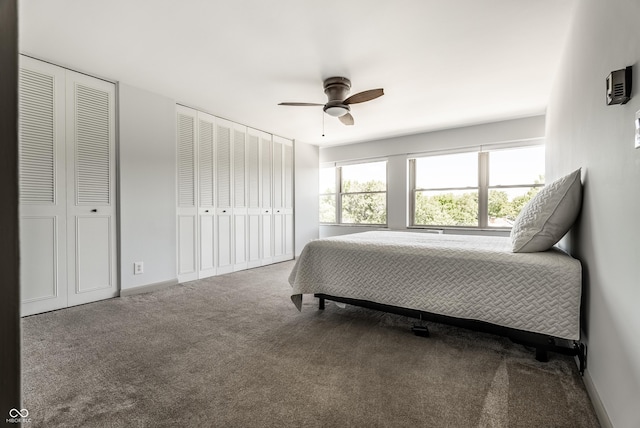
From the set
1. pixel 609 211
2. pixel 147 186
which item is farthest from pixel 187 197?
pixel 609 211

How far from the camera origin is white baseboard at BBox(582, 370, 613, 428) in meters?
1.25

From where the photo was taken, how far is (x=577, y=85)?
80.2 inches

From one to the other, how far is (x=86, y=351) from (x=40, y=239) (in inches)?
56.4

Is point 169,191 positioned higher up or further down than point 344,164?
further down

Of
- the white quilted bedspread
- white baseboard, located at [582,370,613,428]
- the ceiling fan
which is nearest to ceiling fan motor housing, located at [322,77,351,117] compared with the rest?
the ceiling fan

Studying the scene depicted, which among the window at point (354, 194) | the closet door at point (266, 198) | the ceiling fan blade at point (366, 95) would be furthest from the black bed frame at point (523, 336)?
the window at point (354, 194)

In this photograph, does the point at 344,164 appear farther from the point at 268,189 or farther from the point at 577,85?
the point at 577,85

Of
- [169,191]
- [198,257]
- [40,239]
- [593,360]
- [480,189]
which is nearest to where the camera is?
[593,360]

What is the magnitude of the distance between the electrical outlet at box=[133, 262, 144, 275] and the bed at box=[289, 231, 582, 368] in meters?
1.96

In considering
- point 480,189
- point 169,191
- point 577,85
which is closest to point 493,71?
point 577,85

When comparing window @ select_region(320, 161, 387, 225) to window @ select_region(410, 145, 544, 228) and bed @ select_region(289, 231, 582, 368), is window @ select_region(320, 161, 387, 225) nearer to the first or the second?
window @ select_region(410, 145, 544, 228)

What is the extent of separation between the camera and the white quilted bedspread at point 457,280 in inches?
68.9

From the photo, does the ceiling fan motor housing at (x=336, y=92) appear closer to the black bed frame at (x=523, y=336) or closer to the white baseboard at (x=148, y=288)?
the black bed frame at (x=523, y=336)

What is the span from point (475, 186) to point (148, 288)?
16.1 feet
